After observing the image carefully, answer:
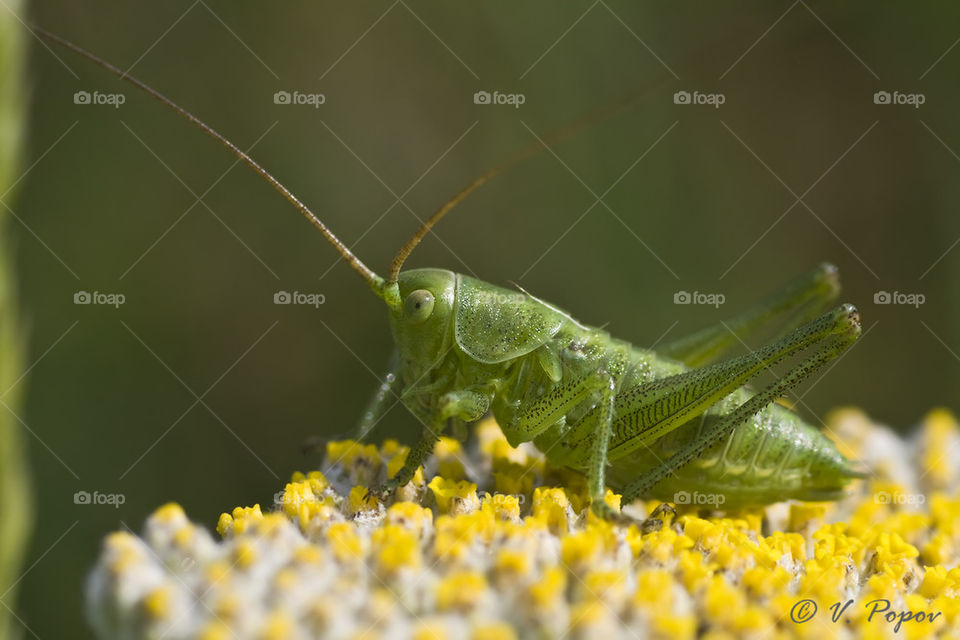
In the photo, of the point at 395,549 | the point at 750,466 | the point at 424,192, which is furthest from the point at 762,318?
the point at 424,192

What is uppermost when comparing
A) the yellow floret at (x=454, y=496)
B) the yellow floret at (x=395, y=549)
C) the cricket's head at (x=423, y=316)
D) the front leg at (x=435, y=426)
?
the cricket's head at (x=423, y=316)

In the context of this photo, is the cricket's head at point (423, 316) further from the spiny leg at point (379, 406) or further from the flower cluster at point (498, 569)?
the flower cluster at point (498, 569)

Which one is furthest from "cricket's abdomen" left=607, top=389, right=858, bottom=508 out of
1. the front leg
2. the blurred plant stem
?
the blurred plant stem

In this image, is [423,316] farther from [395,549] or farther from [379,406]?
[395,549]

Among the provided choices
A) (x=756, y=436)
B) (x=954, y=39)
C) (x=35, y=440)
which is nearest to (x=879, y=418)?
(x=954, y=39)

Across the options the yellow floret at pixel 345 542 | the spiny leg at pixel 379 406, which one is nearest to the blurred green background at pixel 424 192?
the spiny leg at pixel 379 406

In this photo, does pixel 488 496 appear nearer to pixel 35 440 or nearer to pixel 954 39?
pixel 35 440
